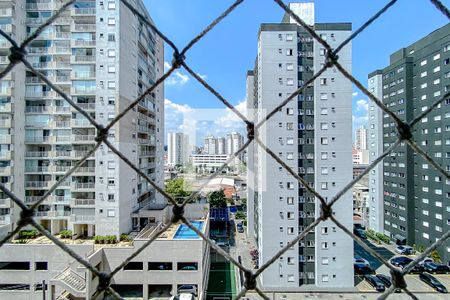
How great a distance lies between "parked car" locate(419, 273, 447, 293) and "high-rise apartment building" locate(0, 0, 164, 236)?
825 centimetres

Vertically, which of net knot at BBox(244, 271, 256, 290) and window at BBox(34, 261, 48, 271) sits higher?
net knot at BBox(244, 271, 256, 290)

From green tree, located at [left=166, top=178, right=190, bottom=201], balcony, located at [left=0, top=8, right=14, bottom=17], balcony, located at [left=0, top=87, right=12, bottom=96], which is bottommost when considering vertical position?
green tree, located at [left=166, top=178, right=190, bottom=201]

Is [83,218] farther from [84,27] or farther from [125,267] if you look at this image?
[84,27]

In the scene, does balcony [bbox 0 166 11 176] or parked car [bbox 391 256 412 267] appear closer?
balcony [bbox 0 166 11 176]

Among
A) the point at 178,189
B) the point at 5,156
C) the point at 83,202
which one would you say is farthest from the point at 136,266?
the point at 178,189

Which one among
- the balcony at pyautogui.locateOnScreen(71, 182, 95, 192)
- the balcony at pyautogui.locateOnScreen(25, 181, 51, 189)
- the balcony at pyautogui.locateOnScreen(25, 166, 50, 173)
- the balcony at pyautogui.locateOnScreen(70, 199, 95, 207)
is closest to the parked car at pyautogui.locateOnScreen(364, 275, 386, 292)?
the balcony at pyautogui.locateOnScreen(70, 199, 95, 207)

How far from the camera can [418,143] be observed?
920 cm

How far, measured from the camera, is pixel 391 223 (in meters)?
10.5

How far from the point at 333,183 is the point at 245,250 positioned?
14.7 feet

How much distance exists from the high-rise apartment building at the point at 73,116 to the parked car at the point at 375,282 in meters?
6.72

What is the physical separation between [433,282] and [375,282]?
1.57 metres

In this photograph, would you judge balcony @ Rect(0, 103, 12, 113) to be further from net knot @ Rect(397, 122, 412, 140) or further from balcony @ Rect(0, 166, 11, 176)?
net knot @ Rect(397, 122, 412, 140)

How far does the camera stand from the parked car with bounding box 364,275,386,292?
6.69 meters

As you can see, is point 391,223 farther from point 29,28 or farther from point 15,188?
point 29,28
